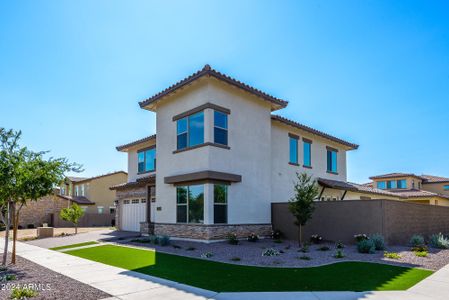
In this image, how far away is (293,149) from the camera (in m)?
23.0

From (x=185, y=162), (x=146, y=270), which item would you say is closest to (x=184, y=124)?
(x=185, y=162)

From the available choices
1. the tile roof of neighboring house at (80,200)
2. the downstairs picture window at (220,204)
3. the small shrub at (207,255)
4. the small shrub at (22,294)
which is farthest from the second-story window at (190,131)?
the tile roof of neighboring house at (80,200)

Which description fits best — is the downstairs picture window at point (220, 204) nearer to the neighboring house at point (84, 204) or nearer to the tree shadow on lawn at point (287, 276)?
the tree shadow on lawn at point (287, 276)

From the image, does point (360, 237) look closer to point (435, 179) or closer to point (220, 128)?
point (220, 128)

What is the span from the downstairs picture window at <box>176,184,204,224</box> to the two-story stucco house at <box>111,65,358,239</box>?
5cm

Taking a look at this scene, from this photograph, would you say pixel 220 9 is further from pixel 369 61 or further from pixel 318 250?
pixel 318 250

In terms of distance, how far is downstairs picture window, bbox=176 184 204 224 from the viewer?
17203 millimetres

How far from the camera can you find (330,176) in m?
26.3

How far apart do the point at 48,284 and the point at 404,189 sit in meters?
47.4

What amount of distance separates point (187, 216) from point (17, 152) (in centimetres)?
842

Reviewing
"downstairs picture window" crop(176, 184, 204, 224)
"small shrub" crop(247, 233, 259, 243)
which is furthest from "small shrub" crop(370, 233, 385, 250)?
"downstairs picture window" crop(176, 184, 204, 224)

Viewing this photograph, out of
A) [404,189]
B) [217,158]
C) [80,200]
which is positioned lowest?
[80,200]

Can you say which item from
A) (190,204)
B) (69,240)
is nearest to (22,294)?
(190,204)

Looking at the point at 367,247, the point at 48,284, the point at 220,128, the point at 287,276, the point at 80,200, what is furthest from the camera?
the point at 80,200
